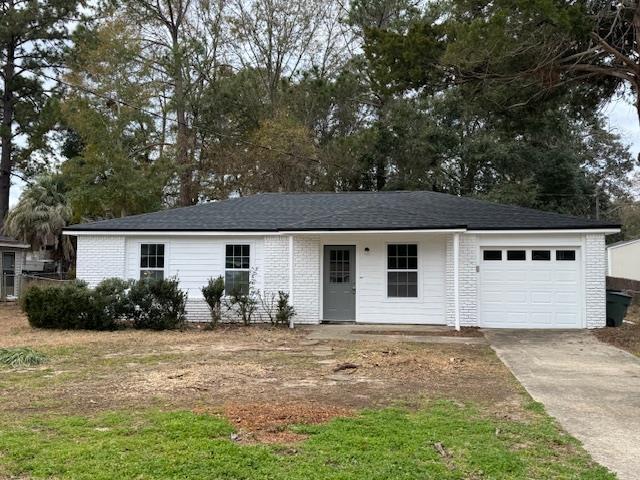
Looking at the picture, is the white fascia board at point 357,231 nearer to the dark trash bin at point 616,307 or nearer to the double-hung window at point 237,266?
the double-hung window at point 237,266

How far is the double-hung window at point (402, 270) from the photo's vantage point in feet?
49.2

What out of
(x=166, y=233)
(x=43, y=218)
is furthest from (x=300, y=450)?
(x=43, y=218)

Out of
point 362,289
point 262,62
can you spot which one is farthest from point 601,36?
point 262,62

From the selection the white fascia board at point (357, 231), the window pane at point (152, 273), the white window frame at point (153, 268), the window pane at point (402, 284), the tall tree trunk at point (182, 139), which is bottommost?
the window pane at point (402, 284)

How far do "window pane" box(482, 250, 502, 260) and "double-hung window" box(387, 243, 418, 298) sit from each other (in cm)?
171

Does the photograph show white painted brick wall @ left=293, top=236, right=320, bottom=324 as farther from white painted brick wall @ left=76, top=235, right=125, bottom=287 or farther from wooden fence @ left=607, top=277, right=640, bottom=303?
wooden fence @ left=607, top=277, right=640, bottom=303

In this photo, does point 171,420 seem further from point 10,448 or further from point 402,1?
point 402,1

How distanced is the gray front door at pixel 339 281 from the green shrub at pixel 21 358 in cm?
760

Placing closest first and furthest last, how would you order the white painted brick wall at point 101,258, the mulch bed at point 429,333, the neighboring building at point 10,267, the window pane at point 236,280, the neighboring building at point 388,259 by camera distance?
the mulch bed at point 429,333 < the neighboring building at point 388,259 < the window pane at point 236,280 < the white painted brick wall at point 101,258 < the neighboring building at point 10,267

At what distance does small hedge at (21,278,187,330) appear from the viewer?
44.3ft

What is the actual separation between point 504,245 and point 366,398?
8.74 m

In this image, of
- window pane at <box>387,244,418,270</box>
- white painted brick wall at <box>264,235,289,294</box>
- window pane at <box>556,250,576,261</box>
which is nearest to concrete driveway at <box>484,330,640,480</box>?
window pane at <box>556,250,576,261</box>

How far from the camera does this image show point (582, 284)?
14.1m

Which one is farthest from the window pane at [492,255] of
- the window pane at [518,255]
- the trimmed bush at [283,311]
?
the trimmed bush at [283,311]
